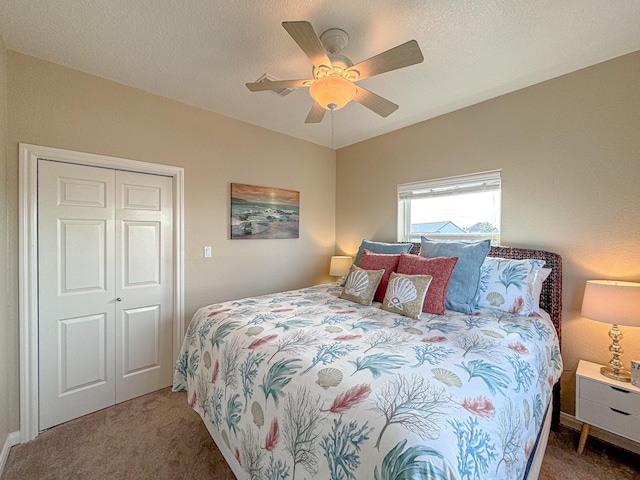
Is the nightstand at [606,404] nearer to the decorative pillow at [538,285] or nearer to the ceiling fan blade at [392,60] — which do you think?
the decorative pillow at [538,285]

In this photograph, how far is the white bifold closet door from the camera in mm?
1973

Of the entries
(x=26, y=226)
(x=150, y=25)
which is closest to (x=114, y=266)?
(x=26, y=226)

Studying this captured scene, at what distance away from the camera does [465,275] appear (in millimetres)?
1910

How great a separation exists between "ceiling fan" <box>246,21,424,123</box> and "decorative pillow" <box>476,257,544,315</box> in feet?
4.52

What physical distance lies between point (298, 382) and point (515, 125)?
2.59m

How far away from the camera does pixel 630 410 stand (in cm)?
155

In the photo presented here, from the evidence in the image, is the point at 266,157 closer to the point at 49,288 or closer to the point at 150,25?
the point at 150,25

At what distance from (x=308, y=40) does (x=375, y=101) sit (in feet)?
2.02

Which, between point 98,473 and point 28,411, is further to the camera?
point 28,411

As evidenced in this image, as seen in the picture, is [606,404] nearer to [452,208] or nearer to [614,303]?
[614,303]

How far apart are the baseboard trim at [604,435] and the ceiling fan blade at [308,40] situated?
9.00 ft

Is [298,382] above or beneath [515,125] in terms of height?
beneath

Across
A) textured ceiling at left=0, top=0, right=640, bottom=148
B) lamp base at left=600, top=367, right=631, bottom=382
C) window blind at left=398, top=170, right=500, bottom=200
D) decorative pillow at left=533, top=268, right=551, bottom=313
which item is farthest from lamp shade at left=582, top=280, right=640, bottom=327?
textured ceiling at left=0, top=0, right=640, bottom=148

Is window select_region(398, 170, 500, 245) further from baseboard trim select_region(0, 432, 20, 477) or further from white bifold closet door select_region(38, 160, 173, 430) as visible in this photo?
baseboard trim select_region(0, 432, 20, 477)
